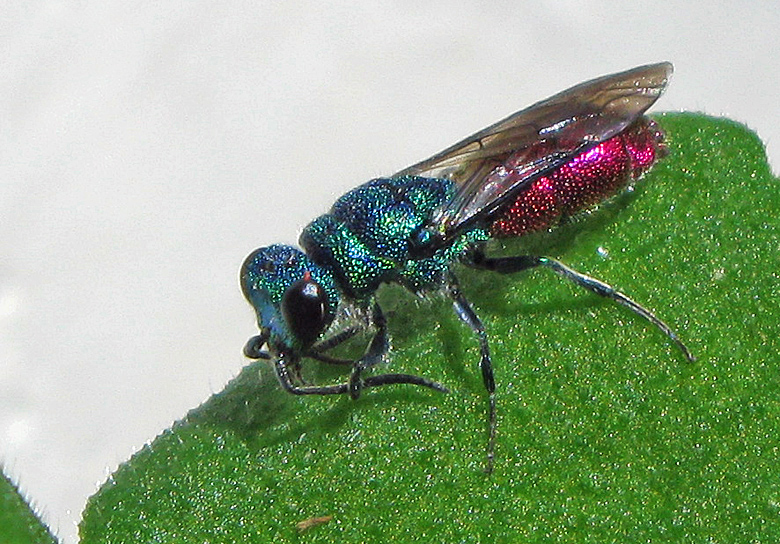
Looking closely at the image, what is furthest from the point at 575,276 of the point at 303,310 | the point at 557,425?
the point at 303,310

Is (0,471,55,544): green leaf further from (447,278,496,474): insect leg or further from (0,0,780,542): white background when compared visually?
(0,0,780,542): white background

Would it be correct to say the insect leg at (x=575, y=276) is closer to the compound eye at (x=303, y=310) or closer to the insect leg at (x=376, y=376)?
the insect leg at (x=376, y=376)

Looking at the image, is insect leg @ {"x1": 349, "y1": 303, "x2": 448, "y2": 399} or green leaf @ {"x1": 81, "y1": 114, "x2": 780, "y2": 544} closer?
green leaf @ {"x1": 81, "y1": 114, "x2": 780, "y2": 544}

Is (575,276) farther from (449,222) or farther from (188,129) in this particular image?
(188,129)

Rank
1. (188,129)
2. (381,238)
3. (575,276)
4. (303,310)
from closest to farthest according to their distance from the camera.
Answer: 1. (303,310)
2. (575,276)
3. (381,238)
4. (188,129)

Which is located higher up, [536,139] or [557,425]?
[536,139]

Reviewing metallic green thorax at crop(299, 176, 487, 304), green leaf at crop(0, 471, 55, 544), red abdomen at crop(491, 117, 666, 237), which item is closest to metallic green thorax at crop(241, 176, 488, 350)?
metallic green thorax at crop(299, 176, 487, 304)

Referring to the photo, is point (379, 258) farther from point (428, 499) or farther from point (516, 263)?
point (428, 499)

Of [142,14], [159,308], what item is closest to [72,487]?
[159,308]
